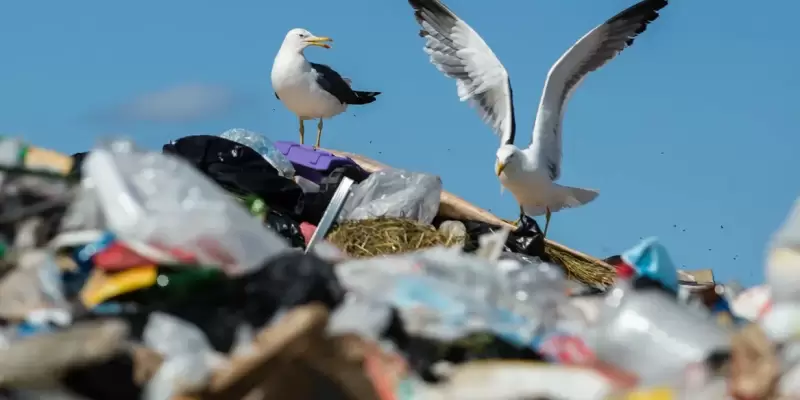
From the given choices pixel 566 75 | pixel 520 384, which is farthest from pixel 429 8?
pixel 520 384

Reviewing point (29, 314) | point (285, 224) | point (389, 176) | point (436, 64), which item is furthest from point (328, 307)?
point (436, 64)

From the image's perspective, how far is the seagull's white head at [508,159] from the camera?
7.83 m

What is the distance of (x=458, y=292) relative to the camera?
2025 mm

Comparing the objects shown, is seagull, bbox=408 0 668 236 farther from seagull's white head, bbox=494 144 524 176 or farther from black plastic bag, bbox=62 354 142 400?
black plastic bag, bbox=62 354 142 400

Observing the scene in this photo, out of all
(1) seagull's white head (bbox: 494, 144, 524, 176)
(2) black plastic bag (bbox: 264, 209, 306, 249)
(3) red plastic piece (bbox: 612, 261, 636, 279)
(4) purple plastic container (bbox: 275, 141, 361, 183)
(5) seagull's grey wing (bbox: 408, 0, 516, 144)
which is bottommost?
(1) seagull's white head (bbox: 494, 144, 524, 176)

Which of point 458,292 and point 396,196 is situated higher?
point 458,292

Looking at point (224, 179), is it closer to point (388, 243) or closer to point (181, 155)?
point (181, 155)

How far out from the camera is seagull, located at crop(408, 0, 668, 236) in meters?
8.03

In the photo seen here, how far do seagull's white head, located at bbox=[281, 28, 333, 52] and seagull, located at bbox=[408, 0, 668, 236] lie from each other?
1844mm

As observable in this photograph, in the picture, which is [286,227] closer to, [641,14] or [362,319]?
[362,319]

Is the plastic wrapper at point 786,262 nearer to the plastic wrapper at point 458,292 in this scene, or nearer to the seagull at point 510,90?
the plastic wrapper at point 458,292

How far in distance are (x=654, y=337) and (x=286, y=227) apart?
2.32 metres

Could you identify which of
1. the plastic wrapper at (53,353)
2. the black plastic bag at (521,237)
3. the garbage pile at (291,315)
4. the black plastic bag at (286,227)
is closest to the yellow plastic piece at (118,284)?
the garbage pile at (291,315)

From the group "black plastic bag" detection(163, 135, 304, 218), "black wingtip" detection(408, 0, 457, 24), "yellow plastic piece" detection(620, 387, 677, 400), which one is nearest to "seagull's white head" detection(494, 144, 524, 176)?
"black wingtip" detection(408, 0, 457, 24)
